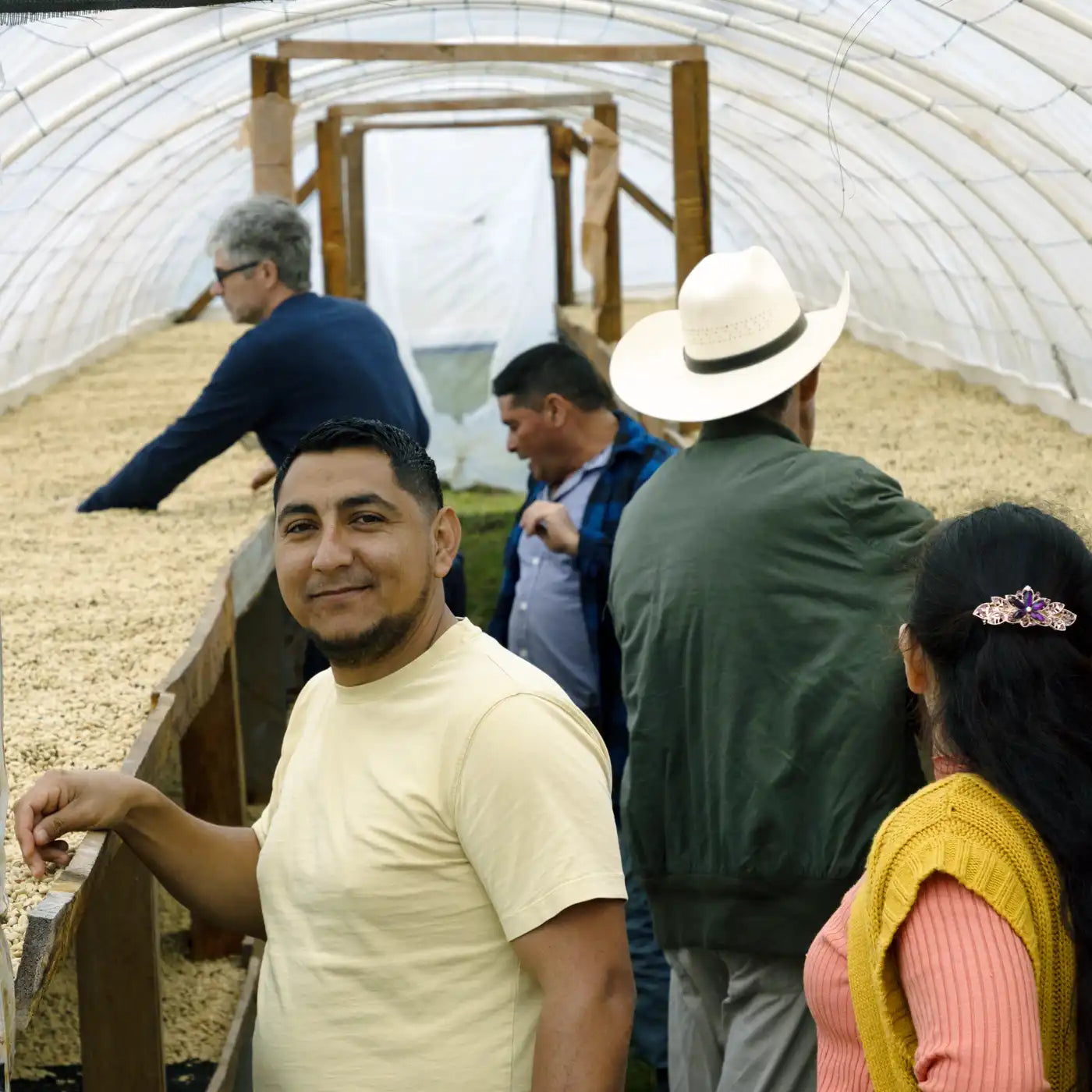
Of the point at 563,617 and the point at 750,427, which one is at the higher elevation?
the point at 750,427

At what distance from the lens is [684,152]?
6.86 metres

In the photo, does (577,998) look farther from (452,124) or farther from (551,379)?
(452,124)

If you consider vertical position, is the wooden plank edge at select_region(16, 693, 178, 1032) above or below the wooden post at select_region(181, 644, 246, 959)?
above

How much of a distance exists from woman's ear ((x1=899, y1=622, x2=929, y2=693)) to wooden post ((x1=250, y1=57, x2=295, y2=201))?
5.12 metres

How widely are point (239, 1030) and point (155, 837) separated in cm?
192

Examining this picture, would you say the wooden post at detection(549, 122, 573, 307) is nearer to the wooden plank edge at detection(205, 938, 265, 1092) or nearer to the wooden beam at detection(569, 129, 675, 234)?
the wooden beam at detection(569, 129, 675, 234)

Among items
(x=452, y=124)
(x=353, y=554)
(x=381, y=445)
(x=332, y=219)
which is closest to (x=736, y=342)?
(x=381, y=445)

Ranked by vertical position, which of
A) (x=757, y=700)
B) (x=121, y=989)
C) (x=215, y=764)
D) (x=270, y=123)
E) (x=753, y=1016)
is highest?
(x=270, y=123)

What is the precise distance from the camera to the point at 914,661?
1.68 meters

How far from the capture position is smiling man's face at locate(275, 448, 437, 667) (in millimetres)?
1854

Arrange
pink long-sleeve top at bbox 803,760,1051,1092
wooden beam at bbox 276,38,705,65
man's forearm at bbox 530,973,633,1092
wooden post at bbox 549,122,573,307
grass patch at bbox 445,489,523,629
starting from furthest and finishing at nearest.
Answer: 1. wooden post at bbox 549,122,573,307
2. grass patch at bbox 445,489,523,629
3. wooden beam at bbox 276,38,705,65
4. man's forearm at bbox 530,973,633,1092
5. pink long-sleeve top at bbox 803,760,1051,1092

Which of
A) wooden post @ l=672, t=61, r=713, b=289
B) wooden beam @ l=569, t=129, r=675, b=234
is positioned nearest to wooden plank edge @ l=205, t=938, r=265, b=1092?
wooden post @ l=672, t=61, r=713, b=289

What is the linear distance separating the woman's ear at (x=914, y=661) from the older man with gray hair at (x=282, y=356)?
296 centimetres

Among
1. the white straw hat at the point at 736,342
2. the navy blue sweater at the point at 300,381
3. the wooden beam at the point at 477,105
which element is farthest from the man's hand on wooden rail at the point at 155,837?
the wooden beam at the point at 477,105
